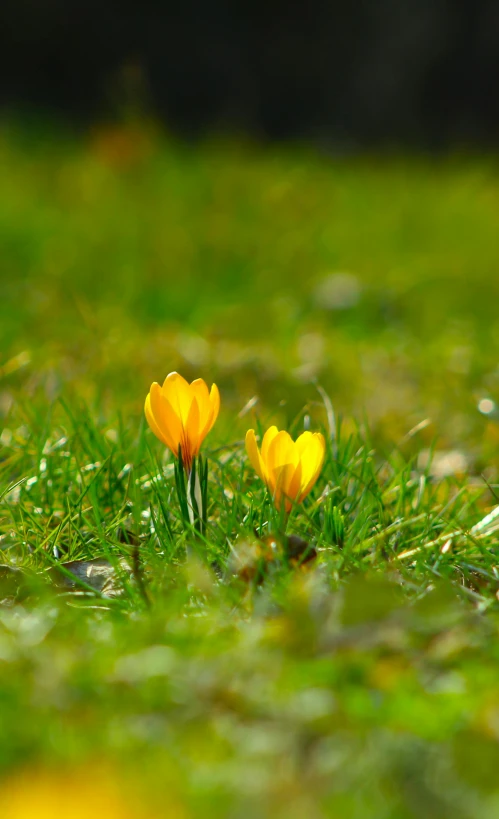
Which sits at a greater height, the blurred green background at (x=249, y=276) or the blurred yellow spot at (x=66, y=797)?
the blurred yellow spot at (x=66, y=797)

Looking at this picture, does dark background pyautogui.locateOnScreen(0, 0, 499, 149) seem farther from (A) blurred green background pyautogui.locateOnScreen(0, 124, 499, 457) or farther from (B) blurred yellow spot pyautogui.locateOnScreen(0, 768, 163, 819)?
(B) blurred yellow spot pyautogui.locateOnScreen(0, 768, 163, 819)

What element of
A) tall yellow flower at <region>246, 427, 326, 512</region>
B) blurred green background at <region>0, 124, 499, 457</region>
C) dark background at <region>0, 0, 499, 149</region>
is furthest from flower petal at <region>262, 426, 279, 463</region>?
dark background at <region>0, 0, 499, 149</region>

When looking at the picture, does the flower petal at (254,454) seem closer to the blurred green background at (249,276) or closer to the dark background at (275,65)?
the blurred green background at (249,276)

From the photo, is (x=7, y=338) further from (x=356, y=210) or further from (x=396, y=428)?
(x=356, y=210)

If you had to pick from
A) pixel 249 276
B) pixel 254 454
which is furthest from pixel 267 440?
pixel 249 276

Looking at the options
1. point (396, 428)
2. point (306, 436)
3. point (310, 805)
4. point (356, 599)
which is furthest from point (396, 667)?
point (396, 428)

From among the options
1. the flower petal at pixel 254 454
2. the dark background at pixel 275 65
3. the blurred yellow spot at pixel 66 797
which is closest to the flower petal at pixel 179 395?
the flower petal at pixel 254 454

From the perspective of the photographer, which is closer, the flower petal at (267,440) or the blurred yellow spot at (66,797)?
the blurred yellow spot at (66,797)
